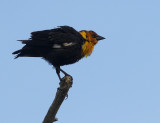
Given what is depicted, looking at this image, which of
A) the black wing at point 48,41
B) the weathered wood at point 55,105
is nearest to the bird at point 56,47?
the black wing at point 48,41

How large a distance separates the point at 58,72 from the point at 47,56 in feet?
1.52

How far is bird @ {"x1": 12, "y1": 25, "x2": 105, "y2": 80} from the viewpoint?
6727 millimetres

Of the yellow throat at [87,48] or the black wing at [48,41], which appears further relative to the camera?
the yellow throat at [87,48]

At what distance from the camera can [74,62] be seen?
7246mm

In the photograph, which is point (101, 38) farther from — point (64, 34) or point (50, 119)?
point (50, 119)

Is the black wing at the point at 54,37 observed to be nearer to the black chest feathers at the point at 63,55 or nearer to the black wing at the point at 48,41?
the black wing at the point at 48,41

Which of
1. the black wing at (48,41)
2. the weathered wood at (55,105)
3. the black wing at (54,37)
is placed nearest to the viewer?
the weathered wood at (55,105)

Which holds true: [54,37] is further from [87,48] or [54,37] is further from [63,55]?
[87,48]

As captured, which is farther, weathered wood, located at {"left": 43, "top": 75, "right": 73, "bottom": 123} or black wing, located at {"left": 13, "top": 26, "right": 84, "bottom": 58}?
black wing, located at {"left": 13, "top": 26, "right": 84, "bottom": 58}

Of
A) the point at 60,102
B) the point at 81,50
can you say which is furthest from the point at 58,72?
the point at 60,102

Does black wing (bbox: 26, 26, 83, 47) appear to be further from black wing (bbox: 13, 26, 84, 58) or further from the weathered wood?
the weathered wood

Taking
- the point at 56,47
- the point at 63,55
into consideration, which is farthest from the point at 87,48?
the point at 56,47

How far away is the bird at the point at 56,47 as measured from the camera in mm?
6727

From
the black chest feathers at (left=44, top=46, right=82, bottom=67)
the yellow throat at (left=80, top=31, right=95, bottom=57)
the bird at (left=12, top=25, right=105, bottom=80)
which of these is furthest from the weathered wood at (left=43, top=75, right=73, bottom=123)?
the yellow throat at (left=80, top=31, right=95, bottom=57)
